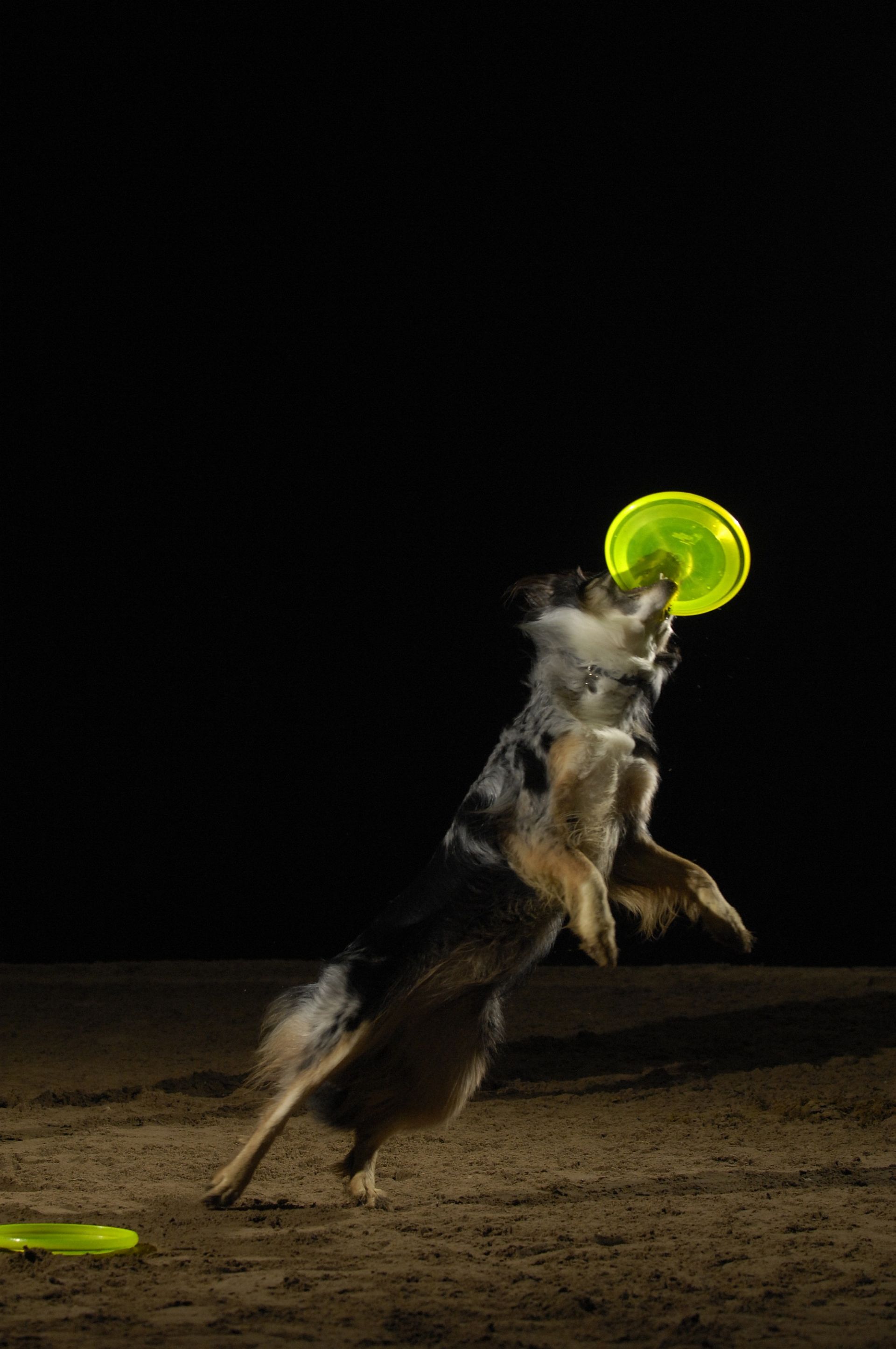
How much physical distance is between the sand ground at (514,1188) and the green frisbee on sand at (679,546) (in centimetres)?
234

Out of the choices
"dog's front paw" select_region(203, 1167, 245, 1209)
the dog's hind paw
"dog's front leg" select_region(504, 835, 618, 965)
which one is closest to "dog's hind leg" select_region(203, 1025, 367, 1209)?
"dog's front paw" select_region(203, 1167, 245, 1209)

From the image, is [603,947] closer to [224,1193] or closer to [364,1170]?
[364,1170]

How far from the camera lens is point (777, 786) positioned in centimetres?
1034

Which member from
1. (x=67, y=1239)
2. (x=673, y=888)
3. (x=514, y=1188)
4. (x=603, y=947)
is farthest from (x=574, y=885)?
(x=67, y=1239)

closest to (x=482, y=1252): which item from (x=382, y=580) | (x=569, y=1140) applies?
(x=569, y=1140)

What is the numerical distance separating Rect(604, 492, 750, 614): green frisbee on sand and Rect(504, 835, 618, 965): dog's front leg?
1155 mm

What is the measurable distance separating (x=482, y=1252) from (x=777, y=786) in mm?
7273

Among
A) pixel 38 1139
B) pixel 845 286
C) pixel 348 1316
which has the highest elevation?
pixel 845 286

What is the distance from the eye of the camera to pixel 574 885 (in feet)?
14.6

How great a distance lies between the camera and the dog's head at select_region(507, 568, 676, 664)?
16.4ft

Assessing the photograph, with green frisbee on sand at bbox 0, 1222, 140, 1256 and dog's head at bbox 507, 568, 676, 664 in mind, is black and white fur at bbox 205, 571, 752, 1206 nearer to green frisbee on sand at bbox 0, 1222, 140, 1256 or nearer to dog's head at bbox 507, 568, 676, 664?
dog's head at bbox 507, 568, 676, 664

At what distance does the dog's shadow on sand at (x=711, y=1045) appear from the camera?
23.1 feet

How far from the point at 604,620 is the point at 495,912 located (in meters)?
1.30

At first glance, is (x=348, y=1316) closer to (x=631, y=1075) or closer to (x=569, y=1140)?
(x=569, y=1140)
